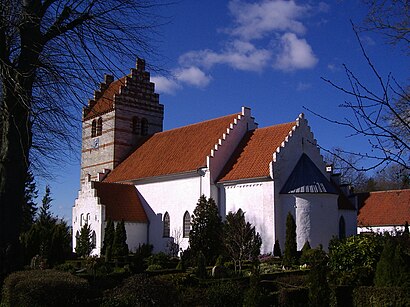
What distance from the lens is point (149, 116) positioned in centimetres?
3653

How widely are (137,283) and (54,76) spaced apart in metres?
4.26

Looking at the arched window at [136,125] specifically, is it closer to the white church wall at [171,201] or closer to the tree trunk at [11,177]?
the white church wall at [171,201]

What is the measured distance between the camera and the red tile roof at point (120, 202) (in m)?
28.9

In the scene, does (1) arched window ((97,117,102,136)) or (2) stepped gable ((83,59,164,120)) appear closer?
(2) stepped gable ((83,59,164,120))

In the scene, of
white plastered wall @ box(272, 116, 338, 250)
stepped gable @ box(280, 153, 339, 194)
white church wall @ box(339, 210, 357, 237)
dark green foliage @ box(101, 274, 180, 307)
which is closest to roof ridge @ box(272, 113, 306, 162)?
white plastered wall @ box(272, 116, 338, 250)

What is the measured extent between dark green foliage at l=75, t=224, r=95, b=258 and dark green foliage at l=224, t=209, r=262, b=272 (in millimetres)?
8729

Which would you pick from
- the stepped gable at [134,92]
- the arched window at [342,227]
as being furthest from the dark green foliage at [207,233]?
the stepped gable at [134,92]

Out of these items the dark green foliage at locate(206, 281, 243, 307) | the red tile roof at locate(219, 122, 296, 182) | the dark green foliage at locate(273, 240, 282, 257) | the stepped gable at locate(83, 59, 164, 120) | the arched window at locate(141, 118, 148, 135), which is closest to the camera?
the dark green foliage at locate(206, 281, 243, 307)

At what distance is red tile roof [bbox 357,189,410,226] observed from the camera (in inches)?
1264

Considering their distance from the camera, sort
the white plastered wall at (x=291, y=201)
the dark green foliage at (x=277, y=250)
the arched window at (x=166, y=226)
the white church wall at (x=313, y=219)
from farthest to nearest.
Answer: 1. the arched window at (x=166, y=226)
2. the white plastered wall at (x=291, y=201)
3. the white church wall at (x=313, y=219)
4. the dark green foliage at (x=277, y=250)

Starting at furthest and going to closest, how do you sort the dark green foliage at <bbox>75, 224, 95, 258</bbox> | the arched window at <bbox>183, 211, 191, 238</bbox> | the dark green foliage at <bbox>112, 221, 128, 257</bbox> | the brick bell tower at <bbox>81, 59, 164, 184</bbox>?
the brick bell tower at <bbox>81, 59, 164, 184</bbox> → the dark green foliage at <bbox>75, 224, 95, 258</bbox> → the arched window at <bbox>183, 211, 191, 238</bbox> → the dark green foliage at <bbox>112, 221, 128, 257</bbox>

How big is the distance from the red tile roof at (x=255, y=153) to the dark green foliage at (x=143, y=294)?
15.3 meters

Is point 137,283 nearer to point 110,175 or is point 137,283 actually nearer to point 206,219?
point 206,219

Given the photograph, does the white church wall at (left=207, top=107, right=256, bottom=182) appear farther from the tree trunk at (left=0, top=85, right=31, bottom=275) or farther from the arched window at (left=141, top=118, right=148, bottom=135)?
the tree trunk at (left=0, top=85, right=31, bottom=275)
